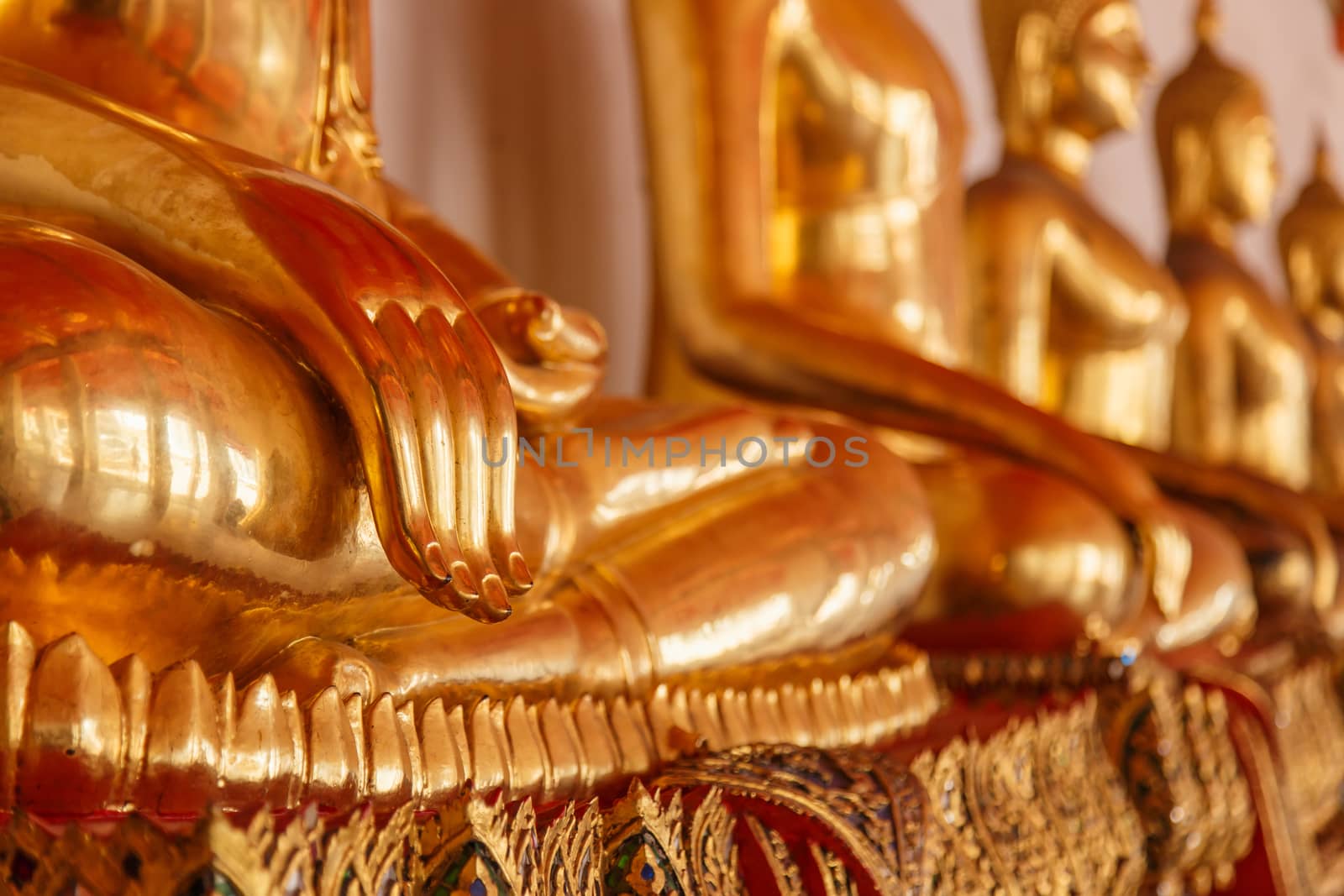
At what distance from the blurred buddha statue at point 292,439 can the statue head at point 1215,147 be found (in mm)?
1521

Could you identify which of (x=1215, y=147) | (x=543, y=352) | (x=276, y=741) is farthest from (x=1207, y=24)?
(x=276, y=741)

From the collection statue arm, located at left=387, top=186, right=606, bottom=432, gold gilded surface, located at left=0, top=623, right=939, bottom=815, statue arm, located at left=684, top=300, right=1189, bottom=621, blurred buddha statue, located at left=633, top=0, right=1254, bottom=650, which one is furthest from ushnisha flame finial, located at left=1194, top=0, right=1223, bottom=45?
gold gilded surface, located at left=0, top=623, right=939, bottom=815

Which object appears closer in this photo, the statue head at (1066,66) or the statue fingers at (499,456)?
the statue fingers at (499,456)

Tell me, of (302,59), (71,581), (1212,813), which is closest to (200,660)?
(71,581)

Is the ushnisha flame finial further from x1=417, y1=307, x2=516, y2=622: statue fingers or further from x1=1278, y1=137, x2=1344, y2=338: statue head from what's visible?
x1=417, y1=307, x2=516, y2=622: statue fingers

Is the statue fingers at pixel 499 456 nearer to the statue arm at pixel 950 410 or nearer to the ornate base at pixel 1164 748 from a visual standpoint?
the ornate base at pixel 1164 748

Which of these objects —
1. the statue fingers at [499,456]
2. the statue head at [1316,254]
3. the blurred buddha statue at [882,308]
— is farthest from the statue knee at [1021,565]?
the statue head at [1316,254]

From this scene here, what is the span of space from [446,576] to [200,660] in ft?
0.29

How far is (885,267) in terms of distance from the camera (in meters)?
1.35

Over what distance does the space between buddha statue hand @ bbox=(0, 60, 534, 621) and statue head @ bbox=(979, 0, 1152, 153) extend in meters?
1.24

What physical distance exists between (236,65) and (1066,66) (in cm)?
112

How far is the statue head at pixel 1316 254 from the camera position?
2555mm

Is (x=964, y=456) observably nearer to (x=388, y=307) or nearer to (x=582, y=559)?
(x=582, y=559)

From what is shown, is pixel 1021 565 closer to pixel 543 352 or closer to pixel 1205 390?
pixel 543 352
